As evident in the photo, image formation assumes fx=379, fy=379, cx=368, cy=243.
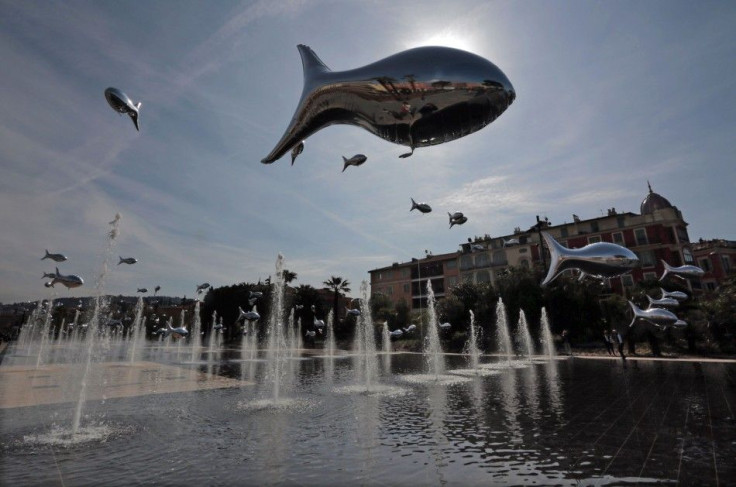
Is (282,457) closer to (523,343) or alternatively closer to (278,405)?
(278,405)

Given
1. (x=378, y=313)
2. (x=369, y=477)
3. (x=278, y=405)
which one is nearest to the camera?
(x=369, y=477)

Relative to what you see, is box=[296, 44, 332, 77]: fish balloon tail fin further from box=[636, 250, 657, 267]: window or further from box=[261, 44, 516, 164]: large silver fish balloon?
box=[636, 250, 657, 267]: window

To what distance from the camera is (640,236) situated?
4756 cm

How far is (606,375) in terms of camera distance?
15.2m

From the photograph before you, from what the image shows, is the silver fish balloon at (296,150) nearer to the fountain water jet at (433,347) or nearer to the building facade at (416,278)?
the fountain water jet at (433,347)

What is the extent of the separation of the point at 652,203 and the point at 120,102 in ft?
245

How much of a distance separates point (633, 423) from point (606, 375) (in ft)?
30.5

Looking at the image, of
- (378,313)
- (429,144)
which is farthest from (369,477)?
(378,313)

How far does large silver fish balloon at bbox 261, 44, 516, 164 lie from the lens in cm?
326

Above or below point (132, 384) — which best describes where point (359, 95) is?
above

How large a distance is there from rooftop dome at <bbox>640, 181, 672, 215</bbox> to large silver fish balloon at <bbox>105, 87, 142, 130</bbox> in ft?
235

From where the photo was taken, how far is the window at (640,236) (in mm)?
47225

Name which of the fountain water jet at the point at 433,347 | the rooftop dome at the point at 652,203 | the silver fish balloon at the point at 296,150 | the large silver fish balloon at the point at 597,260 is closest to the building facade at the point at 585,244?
the rooftop dome at the point at 652,203

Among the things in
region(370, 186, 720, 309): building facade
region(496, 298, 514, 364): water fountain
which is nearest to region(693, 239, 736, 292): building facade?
region(370, 186, 720, 309): building facade
